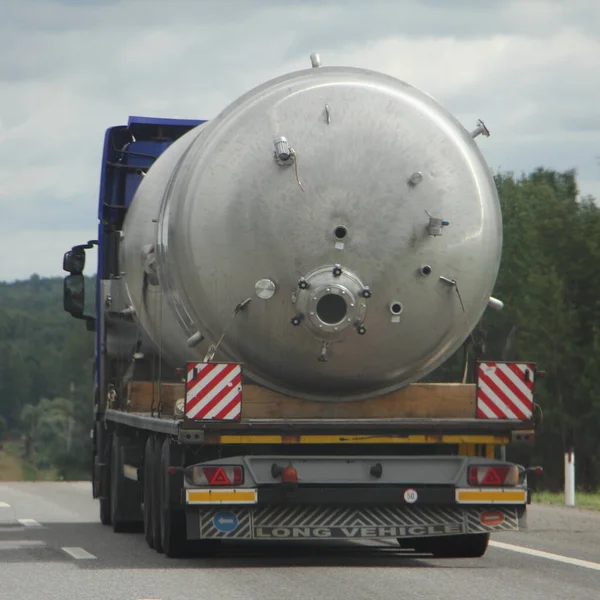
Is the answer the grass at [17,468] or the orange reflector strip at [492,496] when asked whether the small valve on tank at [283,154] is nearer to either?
the orange reflector strip at [492,496]

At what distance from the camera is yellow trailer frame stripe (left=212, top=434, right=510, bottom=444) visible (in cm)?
1269

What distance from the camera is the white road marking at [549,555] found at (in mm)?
13172

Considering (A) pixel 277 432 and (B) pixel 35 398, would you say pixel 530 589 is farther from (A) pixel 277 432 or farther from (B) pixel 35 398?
(B) pixel 35 398

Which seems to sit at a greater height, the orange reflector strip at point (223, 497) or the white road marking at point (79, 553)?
the orange reflector strip at point (223, 497)

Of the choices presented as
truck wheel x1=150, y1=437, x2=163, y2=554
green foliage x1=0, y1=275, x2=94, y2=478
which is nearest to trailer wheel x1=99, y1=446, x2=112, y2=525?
truck wheel x1=150, y1=437, x2=163, y2=554

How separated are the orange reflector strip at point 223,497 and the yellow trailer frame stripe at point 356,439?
361mm

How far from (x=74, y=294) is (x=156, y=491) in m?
5.83

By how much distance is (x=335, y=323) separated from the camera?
12.8 meters

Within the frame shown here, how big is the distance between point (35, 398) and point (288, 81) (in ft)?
586

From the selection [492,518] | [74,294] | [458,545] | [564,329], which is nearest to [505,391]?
[492,518]

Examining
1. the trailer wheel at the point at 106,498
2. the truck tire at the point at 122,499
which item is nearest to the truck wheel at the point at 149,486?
the truck tire at the point at 122,499

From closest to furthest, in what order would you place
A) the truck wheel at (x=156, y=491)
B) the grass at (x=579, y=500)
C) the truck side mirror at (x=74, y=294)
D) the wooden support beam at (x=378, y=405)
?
the wooden support beam at (x=378, y=405), the truck wheel at (x=156, y=491), the truck side mirror at (x=74, y=294), the grass at (x=579, y=500)

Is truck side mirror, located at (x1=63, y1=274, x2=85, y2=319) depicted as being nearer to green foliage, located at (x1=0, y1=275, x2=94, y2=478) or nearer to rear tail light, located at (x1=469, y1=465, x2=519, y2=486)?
rear tail light, located at (x1=469, y1=465, x2=519, y2=486)

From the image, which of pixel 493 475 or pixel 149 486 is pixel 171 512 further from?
pixel 493 475
